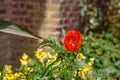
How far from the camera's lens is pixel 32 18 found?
464 cm

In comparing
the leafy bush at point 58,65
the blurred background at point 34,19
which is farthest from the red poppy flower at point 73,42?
the blurred background at point 34,19

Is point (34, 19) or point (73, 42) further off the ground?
point (73, 42)

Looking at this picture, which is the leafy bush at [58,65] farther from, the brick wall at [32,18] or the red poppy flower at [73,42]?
the brick wall at [32,18]

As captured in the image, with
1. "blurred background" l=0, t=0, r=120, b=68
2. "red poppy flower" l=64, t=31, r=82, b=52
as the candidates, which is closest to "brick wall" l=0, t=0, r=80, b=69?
"blurred background" l=0, t=0, r=120, b=68

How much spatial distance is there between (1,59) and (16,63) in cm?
28

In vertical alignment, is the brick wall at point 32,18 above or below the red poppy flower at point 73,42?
below

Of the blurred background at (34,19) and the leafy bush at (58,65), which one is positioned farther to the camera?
the blurred background at (34,19)

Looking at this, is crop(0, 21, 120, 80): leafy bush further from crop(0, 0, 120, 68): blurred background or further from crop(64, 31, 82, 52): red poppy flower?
crop(0, 0, 120, 68): blurred background

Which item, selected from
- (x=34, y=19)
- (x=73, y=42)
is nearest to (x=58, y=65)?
(x=73, y=42)

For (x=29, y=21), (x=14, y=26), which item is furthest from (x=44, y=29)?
(x=14, y=26)

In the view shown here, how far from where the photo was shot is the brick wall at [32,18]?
450 cm

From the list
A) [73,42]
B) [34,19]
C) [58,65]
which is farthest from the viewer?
[34,19]

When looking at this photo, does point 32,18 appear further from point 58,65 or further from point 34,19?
point 58,65

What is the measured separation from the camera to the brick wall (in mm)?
4497
